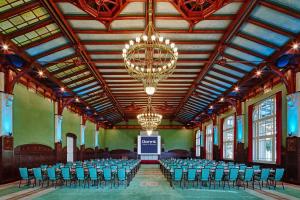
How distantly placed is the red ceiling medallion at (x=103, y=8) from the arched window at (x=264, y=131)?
30.9 feet

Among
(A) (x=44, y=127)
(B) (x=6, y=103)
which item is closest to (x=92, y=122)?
(A) (x=44, y=127)

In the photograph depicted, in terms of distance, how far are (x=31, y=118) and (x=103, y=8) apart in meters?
8.55

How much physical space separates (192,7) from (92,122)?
24.8 metres

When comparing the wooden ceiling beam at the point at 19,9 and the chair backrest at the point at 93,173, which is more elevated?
the wooden ceiling beam at the point at 19,9

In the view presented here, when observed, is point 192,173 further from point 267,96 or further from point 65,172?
point 267,96

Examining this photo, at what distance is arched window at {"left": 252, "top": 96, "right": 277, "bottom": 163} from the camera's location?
51.2 ft

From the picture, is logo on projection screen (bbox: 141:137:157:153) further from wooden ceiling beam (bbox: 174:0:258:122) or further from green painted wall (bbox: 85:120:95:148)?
wooden ceiling beam (bbox: 174:0:258:122)

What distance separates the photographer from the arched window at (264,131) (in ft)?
51.2

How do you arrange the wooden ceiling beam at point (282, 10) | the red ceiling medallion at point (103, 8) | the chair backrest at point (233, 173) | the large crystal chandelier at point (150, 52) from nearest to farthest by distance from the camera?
the large crystal chandelier at point (150, 52), the red ceiling medallion at point (103, 8), the wooden ceiling beam at point (282, 10), the chair backrest at point (233, 173)

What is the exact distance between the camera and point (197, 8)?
31.1 feet

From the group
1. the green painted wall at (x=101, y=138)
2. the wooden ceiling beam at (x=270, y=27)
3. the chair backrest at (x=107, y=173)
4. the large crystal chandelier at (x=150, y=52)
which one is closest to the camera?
the large crystal chandelier at (x=150, y=52)

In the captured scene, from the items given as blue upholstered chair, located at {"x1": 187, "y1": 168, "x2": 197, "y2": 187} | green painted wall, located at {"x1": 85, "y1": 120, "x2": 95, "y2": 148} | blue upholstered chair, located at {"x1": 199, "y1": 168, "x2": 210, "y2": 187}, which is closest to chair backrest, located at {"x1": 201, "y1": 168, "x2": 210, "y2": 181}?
blue upholstered chair, located at {"x1": 199, "y1": 168, "x2": 210, "y2": 187}

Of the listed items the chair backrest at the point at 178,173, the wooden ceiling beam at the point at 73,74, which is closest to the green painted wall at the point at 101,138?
the wooden ceiling beam at the point at 73,74

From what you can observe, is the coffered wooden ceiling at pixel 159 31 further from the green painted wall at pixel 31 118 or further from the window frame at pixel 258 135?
the window frame at pixel 258 135
